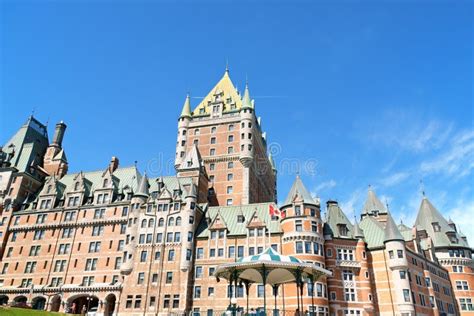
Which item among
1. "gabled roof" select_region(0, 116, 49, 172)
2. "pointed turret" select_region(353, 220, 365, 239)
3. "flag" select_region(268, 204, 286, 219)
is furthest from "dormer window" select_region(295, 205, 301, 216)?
"gabled roof" select_region(0, 116, 49, 172)

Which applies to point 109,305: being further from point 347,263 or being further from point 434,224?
point 434,224

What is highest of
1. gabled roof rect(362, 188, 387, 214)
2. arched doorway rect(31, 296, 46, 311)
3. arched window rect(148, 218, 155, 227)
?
gabled roof rect(362, 188, 387, 214)

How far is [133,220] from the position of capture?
236 feet

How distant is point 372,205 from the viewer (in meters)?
91.8

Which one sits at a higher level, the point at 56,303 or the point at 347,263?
the point at 347,263

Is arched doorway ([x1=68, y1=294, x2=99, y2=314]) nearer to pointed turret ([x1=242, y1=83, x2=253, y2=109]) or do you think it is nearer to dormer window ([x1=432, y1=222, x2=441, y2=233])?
pointed turret ([x1=242, y1=83, x2=253, y2=109])

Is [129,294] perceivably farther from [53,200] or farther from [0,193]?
[0,193]

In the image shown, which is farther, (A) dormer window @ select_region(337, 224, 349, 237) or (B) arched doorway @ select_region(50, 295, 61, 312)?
(B) arched doorway @ select_region(50, 295, 61, 312)

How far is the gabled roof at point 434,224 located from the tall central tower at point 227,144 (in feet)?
130

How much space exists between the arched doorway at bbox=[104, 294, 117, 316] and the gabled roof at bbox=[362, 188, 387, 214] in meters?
58.7

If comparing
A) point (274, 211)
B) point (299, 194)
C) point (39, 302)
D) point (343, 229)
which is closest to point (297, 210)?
point (299, 194)

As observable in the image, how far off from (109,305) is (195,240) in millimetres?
18661

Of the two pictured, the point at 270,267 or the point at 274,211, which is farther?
the point at 274,211

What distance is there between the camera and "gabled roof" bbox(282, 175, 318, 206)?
6562 centimetres
